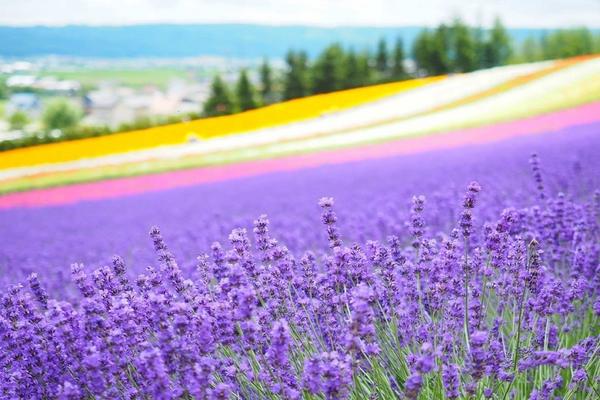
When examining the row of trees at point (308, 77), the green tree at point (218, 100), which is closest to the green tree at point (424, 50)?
the row of trees at point (308, 77)

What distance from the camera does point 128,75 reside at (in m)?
7.94

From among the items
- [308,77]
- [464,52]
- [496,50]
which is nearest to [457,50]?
[464,52]

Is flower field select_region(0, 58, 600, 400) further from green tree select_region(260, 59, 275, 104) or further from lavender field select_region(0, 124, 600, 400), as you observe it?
green tree select_region(260, 59, 275, 104)

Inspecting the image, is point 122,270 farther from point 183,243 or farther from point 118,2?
point 118,2

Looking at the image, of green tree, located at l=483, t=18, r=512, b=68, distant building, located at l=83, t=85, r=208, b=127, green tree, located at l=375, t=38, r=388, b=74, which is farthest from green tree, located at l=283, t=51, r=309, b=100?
green tree, located at l=483, t=18, r=512, b=68

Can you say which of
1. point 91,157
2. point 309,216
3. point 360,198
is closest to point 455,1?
point 360,198

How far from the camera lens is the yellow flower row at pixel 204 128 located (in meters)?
7.82

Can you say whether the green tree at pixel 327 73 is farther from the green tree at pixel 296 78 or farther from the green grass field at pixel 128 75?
→ the green grass field at pixel 128 75

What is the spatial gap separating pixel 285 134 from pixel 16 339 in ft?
32.0

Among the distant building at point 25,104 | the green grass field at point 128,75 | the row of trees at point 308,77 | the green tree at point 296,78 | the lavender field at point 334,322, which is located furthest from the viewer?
the green tree at point 296,78

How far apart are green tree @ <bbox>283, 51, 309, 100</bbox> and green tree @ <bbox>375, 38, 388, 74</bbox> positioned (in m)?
1.57

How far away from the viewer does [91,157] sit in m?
8.73

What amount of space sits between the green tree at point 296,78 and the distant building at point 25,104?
18.4 ft

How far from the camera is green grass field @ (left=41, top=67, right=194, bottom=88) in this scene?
24.0 ft
